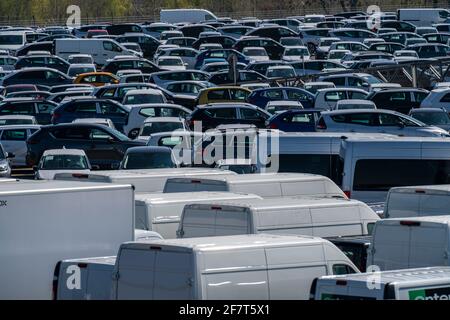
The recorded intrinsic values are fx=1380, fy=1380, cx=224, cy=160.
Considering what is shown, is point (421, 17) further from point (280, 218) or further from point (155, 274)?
point (155, 274)

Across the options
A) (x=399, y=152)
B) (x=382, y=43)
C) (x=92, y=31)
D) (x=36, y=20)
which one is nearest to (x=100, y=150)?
(x=399, y=152)

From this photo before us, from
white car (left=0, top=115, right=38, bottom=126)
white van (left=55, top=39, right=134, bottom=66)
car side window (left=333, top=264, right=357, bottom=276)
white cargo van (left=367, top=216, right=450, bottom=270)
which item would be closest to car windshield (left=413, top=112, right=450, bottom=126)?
white car (left=0, top=115, right=38, bottom=126)

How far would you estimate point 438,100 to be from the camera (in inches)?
1436

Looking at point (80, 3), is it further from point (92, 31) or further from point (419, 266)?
point (419, 266)

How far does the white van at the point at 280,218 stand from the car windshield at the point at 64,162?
10.2m

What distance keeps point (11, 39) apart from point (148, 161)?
1389 inches

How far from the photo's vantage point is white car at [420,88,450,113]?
36.3m

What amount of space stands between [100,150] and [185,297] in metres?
18.9

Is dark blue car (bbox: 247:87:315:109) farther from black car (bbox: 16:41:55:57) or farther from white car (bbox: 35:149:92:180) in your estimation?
black car (bbox: 16:41:55:57)

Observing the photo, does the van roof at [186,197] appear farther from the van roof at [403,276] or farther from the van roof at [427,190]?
the van roof at [403,276]

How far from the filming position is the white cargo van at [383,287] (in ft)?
36.6

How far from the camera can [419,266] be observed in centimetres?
1378

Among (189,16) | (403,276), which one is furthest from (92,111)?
(189,16)

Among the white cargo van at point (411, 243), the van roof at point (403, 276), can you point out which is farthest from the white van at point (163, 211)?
the van roof at point (403, 276)
